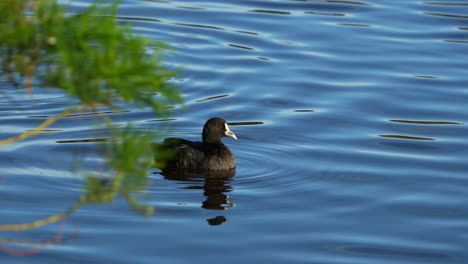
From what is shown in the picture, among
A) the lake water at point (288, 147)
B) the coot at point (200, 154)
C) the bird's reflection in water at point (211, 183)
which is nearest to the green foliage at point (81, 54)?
the lake water at point (288, 147)

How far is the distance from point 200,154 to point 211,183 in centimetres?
67

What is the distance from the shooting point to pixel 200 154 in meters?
14.6

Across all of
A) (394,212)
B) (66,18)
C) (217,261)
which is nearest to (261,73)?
(394,212)

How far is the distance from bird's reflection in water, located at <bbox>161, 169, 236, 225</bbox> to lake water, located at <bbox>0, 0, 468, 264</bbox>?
0.04 metres

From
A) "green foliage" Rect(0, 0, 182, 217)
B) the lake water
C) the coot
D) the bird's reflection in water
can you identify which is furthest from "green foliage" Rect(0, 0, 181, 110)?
the coot

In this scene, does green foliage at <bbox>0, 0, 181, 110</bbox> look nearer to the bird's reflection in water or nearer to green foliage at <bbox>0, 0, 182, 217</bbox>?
green foliage at <bbox>0, 0, 182, 217</bbox>

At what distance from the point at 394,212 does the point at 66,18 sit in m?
6.78

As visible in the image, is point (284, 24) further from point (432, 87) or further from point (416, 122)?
point (416, 122)

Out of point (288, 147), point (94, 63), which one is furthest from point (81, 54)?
point (288, 147)

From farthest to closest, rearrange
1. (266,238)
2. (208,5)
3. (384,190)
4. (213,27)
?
(208,5), (213,27), (384,190), (266,238)

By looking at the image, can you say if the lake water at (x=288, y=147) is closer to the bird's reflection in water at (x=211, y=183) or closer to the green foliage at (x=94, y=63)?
the bird's reflection in water at (x=211, y=183)

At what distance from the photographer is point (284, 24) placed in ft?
74.5

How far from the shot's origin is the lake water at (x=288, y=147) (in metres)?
11.5

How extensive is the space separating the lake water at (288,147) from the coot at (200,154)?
0.33 meters
